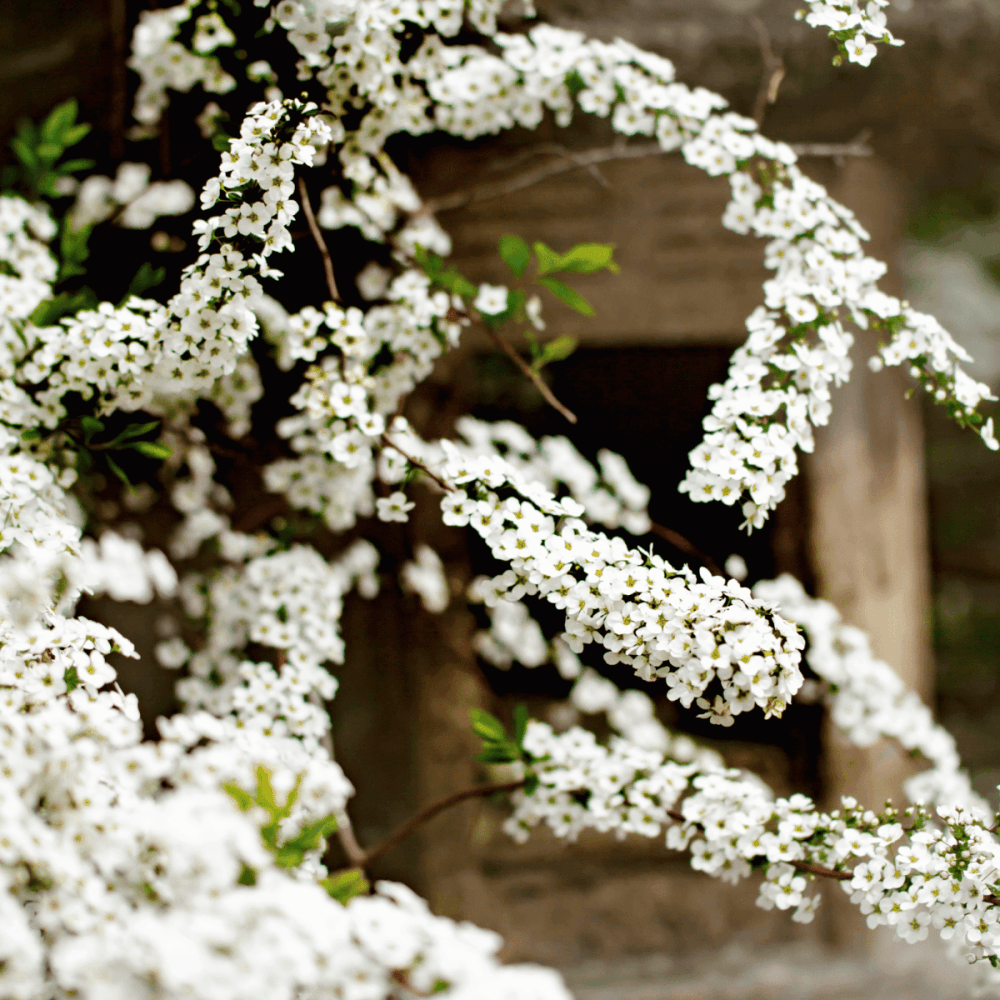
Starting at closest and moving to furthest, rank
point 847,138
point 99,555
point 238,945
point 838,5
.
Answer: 1. point 238,945
2. point 838,5
3. point 99,555
4. point 847,138

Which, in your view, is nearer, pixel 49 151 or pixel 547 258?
pixel 547 258

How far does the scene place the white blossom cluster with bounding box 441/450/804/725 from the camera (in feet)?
3.88

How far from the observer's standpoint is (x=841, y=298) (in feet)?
4.84

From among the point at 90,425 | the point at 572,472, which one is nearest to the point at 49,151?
the point at 90,425

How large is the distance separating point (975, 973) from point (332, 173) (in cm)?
265

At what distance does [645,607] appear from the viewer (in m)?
1.21

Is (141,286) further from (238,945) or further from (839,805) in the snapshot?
(839,805)

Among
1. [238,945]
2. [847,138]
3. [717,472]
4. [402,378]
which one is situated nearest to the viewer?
[238,945]

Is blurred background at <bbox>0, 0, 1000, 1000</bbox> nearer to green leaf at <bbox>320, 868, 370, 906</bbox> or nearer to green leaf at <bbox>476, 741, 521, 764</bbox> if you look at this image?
green leaf at <bbox>476, 741, 521, 764</bbox>

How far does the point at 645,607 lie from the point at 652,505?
1.40 meters

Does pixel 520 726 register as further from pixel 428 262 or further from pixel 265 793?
pixel 428 262

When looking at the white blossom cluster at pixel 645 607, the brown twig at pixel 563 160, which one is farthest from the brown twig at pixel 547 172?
the white blossom cluster at pixel 645 607

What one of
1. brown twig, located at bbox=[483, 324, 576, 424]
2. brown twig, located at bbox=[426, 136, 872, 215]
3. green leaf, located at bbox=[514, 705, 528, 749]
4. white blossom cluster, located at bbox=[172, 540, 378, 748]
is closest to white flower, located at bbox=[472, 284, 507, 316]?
brown twig, located at bbox=[483, 324, 576, 424]

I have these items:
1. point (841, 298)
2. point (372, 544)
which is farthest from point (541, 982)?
point (372, 544)
